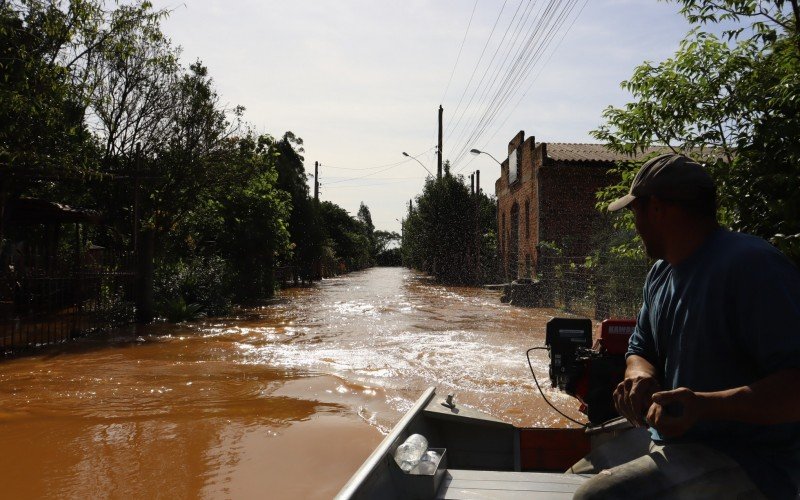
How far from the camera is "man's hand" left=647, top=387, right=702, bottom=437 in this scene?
1.71 m

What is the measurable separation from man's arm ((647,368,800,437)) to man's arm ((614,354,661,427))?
0.19 meters

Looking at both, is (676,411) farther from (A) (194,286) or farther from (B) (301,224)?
(B) (301,224)

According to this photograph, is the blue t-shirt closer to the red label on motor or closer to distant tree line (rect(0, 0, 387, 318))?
the red label on motor

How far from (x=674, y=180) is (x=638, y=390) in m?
0.66

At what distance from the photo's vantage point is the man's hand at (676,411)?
1707 mm

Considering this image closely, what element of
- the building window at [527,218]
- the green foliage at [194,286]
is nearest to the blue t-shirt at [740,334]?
the green foliage at [194,286]

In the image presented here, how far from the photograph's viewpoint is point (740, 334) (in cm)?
171

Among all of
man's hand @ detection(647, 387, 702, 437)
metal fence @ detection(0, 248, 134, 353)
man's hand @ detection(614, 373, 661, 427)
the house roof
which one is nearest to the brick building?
the house roof

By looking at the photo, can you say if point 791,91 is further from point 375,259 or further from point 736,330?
point 375,259

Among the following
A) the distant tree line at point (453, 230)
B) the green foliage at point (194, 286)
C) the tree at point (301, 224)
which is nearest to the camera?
the green foliage at point (194, 286)

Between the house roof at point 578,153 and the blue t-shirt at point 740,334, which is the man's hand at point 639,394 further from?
the house roof at point 578,153

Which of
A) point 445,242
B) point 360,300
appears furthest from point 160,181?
point 445,242

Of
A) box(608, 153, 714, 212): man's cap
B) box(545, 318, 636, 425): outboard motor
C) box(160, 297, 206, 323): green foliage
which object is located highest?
box(608, 153, 714, 212): man's cap

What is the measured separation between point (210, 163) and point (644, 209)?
54.7ft
